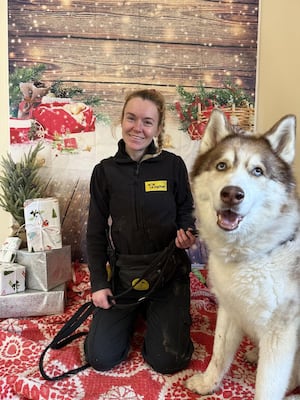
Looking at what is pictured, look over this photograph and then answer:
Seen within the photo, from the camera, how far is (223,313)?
1403 millimetres

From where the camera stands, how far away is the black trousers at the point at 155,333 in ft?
5.15

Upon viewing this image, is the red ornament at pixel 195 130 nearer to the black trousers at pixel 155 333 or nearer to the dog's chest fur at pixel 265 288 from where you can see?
the black trousers at pixel 155 333

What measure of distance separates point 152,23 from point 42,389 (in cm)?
231

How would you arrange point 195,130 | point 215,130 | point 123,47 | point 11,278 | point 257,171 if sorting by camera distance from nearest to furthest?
1. point 257,171
2. point 215,130
3. point 11,278
4. point 123,47
5. point 195,130

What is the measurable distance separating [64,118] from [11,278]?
3.81ft

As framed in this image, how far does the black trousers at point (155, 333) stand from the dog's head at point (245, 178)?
1.95 ft

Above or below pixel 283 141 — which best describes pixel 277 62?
above

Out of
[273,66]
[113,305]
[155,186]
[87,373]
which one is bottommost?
[87,373]

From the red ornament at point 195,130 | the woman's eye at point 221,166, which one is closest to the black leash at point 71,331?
the woman's eye at point 221,166

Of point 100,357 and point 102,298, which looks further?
point 102,298

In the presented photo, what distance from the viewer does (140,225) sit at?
1.72 metres

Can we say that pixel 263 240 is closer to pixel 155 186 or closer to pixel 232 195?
pixel 232 195

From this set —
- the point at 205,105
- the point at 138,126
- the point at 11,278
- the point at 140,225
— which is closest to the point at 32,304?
the point at 11,278

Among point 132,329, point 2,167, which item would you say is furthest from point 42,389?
point 2,167
